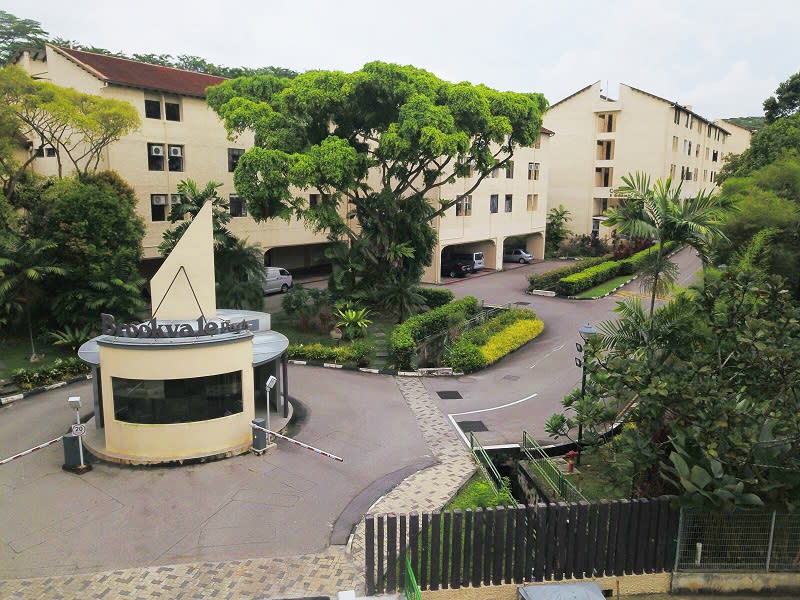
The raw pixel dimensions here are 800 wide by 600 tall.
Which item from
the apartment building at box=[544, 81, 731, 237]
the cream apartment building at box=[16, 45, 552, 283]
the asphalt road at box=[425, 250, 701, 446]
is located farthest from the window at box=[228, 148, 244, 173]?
the apartment building at box=[544, 81, 731, 237]

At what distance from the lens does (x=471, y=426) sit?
59.2 feet

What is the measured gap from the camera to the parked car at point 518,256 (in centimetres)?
4891

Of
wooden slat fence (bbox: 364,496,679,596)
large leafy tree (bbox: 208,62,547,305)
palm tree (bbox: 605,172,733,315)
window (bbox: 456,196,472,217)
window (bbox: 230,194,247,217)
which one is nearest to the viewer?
wooden slat fence (bbox: 364,496,679,596)

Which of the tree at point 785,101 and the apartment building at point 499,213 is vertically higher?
the tree at point 785,101

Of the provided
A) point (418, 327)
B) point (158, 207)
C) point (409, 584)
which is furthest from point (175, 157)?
point (409, 584)

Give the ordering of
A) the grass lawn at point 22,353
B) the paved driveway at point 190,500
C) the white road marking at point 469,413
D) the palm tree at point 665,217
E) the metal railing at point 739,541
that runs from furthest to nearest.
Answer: the grass lawn at point 22,353 → the white road marking at point 469,413 → the palm tree at point 665,217 → the paved driveway at point 190,500 → the metal railing at point 739,541

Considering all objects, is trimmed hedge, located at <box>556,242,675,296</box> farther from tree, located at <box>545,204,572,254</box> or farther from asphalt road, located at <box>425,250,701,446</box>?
tree, located at <box>545,204,572,254</box>

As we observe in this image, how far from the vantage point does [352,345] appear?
24.1 m

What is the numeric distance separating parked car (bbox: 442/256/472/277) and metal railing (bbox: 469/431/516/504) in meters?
26.4

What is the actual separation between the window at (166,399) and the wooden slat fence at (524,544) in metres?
6.66

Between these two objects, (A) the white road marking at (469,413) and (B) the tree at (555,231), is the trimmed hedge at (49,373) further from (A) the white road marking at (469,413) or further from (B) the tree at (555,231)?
(B) the tree at (555,231)

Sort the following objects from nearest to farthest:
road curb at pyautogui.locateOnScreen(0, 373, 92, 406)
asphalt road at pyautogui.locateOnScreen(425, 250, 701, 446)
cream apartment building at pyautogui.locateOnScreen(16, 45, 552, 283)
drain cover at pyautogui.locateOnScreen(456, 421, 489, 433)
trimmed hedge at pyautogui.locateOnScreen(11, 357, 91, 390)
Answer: drain cover at pyautogui.locateOnScreen(456, 421, 489, 433)
asphalt road at pyautogui.locateOnScreen(425, 250, 701, 446)
road curb at pyautogui.locateOnScreen(0, 373, 92, 406)
trimmed hedge at pyautogui.locateOnScreen(11, 357, 91, 390)
cream apartment building at pyautogui.locateOnScreen(16, 45, 552, 283)

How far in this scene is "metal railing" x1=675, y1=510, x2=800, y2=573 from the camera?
9992 mm

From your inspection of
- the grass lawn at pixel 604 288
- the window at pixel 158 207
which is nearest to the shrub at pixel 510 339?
the grass lawn at pixel 604 288
